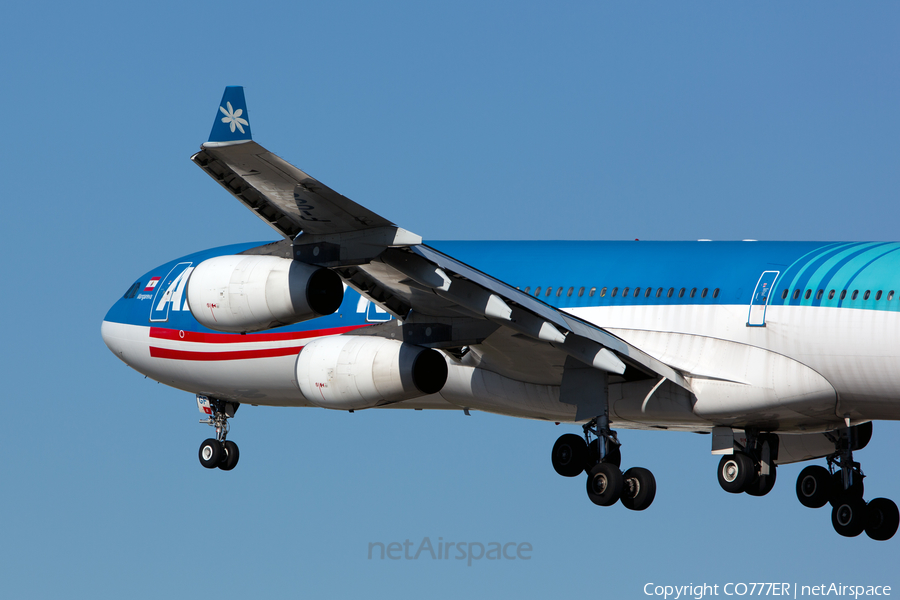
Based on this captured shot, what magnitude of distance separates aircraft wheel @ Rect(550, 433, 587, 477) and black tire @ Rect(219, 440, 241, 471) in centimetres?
752

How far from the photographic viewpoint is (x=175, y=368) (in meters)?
30.1

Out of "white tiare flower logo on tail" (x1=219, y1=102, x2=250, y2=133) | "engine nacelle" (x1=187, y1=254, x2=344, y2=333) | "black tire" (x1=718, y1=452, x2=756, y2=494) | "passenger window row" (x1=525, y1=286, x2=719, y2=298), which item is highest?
"white tiare flower logo on tail" (x1=219, y1=102, x2=250, y2=133)

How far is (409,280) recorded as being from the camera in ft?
69.5

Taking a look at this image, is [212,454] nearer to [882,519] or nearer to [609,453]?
[609,453]

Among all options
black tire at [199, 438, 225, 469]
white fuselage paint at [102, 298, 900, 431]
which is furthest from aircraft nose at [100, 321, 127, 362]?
white fuselage paint at [102, 298, 900, 431]

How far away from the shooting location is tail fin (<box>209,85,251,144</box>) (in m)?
17.4

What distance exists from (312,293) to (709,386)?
7.26m

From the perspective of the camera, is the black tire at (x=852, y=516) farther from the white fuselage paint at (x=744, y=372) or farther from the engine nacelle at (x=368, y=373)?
the engine nacelle at (x=368, y=373)

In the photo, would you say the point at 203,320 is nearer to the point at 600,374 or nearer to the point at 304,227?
the point at 304,227

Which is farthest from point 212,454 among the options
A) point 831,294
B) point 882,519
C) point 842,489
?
point 831,294

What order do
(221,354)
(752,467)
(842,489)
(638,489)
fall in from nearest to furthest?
(638,489) → (752,467) → (842,489) → (221,354)

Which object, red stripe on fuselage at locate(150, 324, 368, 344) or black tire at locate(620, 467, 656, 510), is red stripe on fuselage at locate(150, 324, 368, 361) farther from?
black tire at locate(620, 467, 656, 510)

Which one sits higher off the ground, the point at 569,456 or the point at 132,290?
the point at 132,290

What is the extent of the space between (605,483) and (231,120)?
30.3 feet
